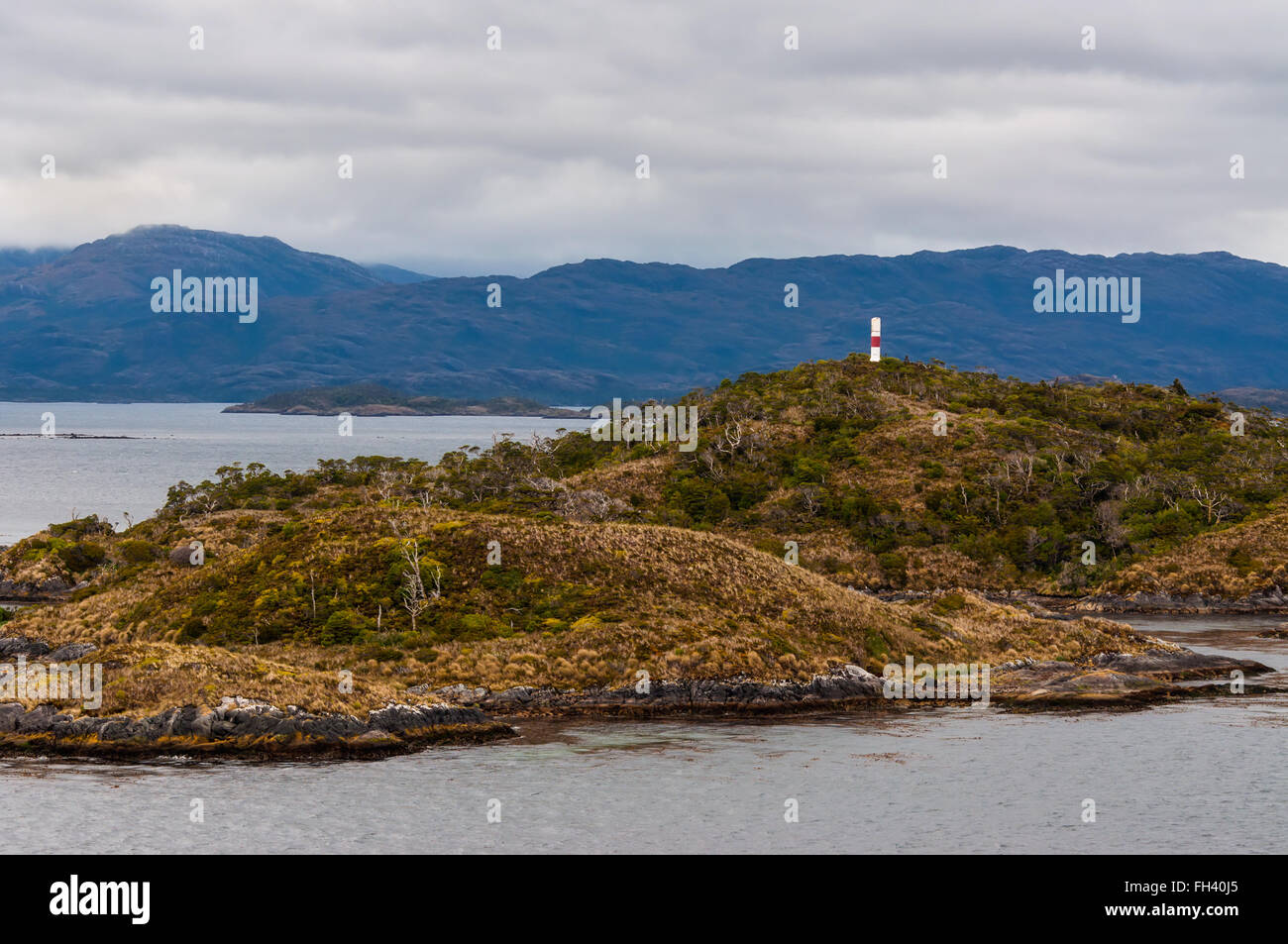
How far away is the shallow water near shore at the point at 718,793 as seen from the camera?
153 feet

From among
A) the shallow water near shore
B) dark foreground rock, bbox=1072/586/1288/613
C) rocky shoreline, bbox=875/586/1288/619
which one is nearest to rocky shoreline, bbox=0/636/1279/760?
the shallow water near shore

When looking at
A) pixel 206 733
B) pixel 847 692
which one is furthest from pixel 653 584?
pixel 206 733

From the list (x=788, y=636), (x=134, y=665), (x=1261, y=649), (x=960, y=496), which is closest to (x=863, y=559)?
(x=960, y=496)

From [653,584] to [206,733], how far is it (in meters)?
30.1

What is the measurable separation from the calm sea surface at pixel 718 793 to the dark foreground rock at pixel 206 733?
1615 millimetres

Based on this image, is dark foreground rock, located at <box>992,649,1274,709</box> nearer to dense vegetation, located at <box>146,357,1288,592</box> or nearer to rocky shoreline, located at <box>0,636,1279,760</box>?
rocky shoreline, located at <box>0,636,1279,760</box>

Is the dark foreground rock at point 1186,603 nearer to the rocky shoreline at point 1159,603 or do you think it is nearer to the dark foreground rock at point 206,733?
the rocky shoreline at point 1159,603

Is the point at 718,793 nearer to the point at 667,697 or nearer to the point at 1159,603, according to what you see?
the point at 667,697

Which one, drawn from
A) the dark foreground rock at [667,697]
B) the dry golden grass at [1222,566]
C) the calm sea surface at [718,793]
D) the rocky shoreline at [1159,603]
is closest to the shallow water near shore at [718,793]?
the calm sea surface at [718,793]

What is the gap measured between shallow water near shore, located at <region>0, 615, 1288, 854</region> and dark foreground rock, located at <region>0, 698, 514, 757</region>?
4.94 feet

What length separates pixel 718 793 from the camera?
174 ft

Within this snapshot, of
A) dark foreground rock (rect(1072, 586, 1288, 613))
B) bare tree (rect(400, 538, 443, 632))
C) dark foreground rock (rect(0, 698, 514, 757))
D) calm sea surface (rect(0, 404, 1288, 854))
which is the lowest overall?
dark foreground rock (rect(1072, 586, 1288, 613))

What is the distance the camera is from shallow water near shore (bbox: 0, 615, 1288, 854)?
46781mm
